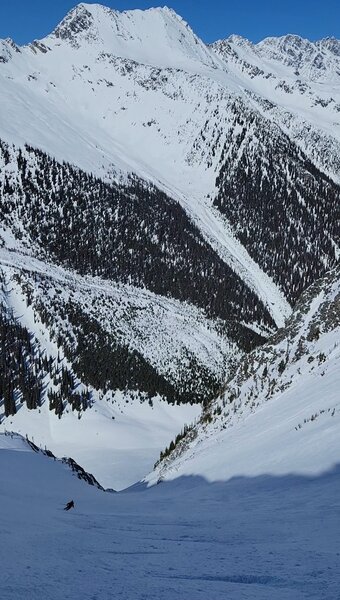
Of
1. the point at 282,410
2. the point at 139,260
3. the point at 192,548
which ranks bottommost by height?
the point at 192,548

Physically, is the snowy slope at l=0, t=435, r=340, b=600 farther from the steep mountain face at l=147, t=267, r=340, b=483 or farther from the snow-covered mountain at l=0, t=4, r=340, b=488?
the snow-covered mountain at l=0, t=4, r=340, b=488

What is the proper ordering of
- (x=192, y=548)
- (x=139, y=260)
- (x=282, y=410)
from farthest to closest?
1. (x=139, y=260)
2. (x=282, y=410)
3. (x=192, y=548)

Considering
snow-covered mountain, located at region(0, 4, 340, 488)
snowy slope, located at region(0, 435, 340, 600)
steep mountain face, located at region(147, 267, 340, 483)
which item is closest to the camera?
snowy slope, located at region(0, 435, 340, 600)

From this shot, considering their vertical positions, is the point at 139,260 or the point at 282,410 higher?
the point at 139,260

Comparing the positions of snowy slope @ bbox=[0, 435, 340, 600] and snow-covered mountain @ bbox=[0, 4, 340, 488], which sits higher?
snow-covered mountain @ bbox=[0, 4, 340, 488]

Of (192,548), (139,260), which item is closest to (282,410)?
(192,548)

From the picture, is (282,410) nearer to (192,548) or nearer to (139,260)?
(192,548)

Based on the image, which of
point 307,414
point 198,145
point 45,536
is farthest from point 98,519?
point 198,145

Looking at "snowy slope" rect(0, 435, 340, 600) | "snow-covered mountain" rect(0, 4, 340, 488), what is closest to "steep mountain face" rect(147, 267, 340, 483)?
"snowy slope" rect(0, 435, 340, 600)
